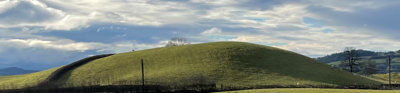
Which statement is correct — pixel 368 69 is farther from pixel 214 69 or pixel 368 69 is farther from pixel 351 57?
pixel 214 69

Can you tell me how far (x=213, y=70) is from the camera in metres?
81.2

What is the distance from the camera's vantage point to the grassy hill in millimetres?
73750

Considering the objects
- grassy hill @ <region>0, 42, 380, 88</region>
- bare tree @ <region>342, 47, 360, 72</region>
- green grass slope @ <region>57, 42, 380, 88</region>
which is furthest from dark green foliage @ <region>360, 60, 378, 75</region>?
green grass slope @ <region>57, 42, 380, 88</region>

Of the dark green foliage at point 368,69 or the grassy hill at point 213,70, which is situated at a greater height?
the grassy hill at point 213,70

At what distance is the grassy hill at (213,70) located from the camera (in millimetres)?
73750

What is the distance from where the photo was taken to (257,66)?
86.0 meters

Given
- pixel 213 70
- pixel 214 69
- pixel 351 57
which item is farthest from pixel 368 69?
pixel 213 70

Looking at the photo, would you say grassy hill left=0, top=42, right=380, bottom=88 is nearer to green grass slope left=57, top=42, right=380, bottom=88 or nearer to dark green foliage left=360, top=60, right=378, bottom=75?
green grass slope left=57, top=42, right=380, bottom=88

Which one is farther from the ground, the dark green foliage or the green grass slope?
the green grass slope

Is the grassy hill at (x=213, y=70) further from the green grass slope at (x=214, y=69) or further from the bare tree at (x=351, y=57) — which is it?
the bare tree at (x=351, y=57)

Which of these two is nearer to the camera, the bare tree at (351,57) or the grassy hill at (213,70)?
the grassy hill at (213,70)

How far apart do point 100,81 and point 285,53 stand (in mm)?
55772

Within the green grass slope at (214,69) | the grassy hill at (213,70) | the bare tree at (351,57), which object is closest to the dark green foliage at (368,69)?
the bare tree at (351,57)

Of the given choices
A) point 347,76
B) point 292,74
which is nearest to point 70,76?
point 292,74
